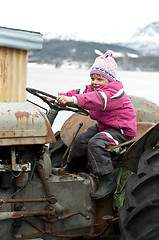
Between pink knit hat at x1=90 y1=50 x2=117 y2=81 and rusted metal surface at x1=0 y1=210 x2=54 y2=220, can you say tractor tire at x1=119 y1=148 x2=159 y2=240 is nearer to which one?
rusted metal surface at x1=0 y1=210 x2=54 y2=220

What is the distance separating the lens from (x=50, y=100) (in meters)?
3.40

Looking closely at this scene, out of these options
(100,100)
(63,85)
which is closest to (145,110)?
(100,100)

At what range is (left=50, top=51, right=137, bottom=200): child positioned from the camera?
3203mm

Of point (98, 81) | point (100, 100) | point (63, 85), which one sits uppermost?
point (98, 81)

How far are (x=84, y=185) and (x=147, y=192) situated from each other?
0.69 meters

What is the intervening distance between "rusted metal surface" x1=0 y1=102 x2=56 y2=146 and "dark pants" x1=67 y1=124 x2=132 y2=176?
50 centimetres

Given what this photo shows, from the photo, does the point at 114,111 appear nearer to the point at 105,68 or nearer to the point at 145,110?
the point at 105,68

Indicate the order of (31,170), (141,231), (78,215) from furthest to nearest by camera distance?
(78,215) < (31,170) < (141,231)

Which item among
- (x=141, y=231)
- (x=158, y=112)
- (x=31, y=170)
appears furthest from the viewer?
(x=158, y=112)

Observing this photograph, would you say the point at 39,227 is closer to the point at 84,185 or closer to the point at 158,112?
the point at 84,185

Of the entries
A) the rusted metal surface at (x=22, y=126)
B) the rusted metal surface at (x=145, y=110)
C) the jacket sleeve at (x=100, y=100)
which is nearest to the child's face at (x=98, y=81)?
the jacket sleeve at (x=100, y=100)

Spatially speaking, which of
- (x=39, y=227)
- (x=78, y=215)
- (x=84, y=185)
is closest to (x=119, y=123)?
(x=84, y=185)

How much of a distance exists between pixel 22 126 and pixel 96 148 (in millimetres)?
694

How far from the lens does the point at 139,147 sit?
9.75ft
